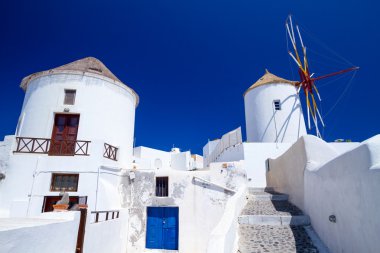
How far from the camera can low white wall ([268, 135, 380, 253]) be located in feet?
11.9

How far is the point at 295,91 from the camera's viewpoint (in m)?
20.9

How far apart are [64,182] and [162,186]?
5352 millimetres

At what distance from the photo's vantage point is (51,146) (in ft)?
40.0

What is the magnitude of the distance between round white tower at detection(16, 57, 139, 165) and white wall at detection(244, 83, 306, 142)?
37.4 feet

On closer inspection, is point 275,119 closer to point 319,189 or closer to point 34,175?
point 319,189

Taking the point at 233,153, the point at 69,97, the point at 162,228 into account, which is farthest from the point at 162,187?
the point at 69,97

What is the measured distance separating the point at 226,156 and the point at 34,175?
1304 centimetres

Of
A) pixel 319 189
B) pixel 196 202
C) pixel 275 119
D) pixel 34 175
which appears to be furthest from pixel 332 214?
pixel 275 119

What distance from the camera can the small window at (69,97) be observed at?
532 inches

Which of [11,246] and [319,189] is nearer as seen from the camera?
[11,246]

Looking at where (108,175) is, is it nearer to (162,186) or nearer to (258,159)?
(162,186)

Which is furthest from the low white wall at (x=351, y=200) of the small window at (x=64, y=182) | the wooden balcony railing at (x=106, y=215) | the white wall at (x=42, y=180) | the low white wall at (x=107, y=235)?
the small window at (x=64, y=182)

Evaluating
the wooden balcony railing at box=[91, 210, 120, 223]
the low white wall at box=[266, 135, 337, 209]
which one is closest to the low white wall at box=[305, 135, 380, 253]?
the low white wall at box=[266, 135, 337, 209]

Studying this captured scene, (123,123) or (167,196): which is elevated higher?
(123,123)
